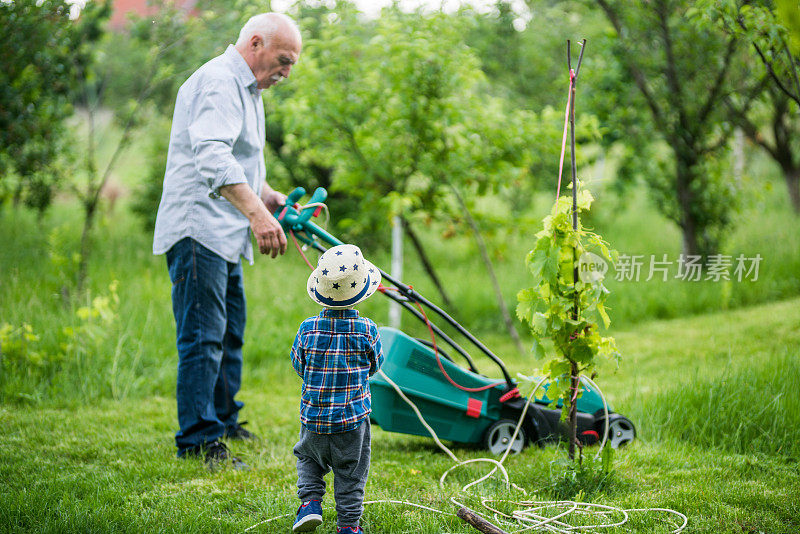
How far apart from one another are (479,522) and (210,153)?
6.17 ft

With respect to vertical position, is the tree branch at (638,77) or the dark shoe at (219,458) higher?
the tree branch at (638,77)

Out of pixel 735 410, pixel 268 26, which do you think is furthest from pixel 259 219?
pixel 735 410

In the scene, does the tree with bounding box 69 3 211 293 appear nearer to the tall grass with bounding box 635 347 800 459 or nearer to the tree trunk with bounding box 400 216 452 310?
the tree trunk with bounding box 400 216 452 310

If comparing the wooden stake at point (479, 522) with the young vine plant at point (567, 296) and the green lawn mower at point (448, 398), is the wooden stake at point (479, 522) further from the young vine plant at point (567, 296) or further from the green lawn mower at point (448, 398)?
the green lawn mower at point (448, 398)

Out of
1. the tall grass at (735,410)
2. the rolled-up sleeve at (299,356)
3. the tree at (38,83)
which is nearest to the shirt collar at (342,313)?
the rolled-up sleeve at (299,356)

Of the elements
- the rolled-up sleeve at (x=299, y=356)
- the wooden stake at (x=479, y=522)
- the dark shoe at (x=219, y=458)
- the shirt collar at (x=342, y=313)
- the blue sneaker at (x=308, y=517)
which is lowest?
the dark shoe at (x=219, y=458)

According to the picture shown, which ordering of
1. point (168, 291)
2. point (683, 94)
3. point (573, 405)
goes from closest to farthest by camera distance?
1. point (573, 405)
2. point (168, 291)
3. point (683, 94)

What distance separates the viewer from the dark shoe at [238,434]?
3.85 metres

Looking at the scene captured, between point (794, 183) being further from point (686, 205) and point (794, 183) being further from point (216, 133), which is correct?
point (216, 133)

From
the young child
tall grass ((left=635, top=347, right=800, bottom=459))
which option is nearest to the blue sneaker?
the young child

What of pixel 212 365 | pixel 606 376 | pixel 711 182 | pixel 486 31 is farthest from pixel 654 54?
pixel 212 365

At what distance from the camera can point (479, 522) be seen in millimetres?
2559

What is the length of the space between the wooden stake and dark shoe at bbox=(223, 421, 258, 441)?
5.31 ft

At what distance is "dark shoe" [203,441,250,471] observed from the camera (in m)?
3.34
